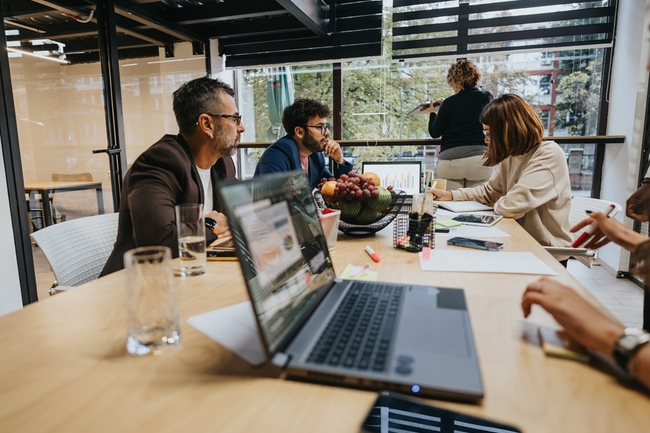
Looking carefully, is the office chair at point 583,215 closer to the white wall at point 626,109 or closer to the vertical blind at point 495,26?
the white wall at point 626,109

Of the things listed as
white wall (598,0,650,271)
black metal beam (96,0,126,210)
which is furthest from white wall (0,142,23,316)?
white wall (598,0,650,271)

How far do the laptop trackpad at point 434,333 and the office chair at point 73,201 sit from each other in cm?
284

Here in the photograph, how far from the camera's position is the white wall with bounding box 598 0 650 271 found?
317cm

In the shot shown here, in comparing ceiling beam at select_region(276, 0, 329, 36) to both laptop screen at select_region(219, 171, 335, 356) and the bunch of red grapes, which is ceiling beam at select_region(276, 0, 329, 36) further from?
laptop screen at select_region(219, 171, 335, 356)

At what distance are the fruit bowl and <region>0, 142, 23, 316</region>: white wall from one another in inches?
74.4

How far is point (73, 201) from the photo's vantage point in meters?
2.98

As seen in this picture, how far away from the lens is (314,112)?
2.59 metres

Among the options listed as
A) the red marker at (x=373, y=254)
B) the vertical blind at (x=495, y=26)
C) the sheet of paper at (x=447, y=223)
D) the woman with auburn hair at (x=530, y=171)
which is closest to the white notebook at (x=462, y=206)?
the woman with auburn hair at (x=530, y=171)

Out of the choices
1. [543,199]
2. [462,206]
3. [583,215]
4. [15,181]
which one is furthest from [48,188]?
[583,215]

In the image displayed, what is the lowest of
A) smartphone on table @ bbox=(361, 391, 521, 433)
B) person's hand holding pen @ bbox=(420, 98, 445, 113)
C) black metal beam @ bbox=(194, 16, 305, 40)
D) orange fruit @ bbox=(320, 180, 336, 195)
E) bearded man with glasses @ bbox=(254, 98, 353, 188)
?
smartphone on table @ bbox=(361, 391, 521, 433)

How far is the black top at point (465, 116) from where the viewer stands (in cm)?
304

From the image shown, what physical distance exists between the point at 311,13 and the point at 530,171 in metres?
2.53

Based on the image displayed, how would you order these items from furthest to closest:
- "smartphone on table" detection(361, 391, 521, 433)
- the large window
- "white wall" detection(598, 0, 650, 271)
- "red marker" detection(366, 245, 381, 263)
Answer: the large window < "white wall" detection(598, 0, 650, 271) < "red marker" detection(366, 245, 381, 263) < "smartphone on table" detection(361, 391, 521, 433)

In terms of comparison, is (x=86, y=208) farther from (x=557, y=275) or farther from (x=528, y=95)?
(x=528, y=95)
